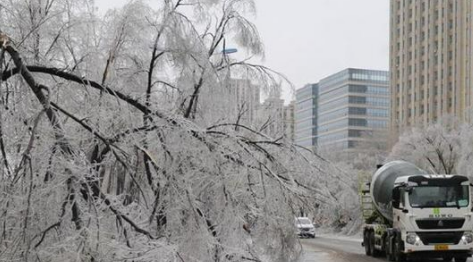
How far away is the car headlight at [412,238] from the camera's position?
2059 centimetres

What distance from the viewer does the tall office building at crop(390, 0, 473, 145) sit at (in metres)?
111

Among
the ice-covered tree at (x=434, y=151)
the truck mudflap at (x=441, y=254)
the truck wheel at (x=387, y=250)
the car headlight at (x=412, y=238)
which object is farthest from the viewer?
the ice-covered tree at (x=434, y=151)

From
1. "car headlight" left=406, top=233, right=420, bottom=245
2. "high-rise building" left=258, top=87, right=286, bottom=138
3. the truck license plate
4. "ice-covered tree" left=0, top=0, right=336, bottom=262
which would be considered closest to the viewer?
"ice-covered tree" left=0, top=0, right=336, bottom=262

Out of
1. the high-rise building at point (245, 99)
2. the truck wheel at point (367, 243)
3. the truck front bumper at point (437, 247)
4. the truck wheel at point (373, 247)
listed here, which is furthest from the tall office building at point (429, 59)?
the high-rise building at point (245, 99)

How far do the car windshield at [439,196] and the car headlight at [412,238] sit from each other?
871 mm

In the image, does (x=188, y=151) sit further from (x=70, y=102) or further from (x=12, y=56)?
(x=12, y=56)

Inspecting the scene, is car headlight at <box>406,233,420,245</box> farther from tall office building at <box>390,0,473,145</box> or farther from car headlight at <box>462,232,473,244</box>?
tall office building at <box>390,0,473,145</box>

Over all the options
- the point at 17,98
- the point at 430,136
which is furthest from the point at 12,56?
the point at 430,136

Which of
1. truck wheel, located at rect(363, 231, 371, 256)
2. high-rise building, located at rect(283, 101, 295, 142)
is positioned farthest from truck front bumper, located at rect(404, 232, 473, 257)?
high-rise building, located at rect(283, 101, 295, 142)

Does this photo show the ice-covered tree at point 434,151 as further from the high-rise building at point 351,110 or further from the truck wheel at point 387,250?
the high-rise building at point 351,110

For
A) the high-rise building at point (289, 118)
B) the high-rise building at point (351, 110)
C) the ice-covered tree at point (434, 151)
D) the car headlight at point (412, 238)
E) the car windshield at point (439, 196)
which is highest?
the high-rise building at point (351, 110)

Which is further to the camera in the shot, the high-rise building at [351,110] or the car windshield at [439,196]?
the high-rise building at [351,110]

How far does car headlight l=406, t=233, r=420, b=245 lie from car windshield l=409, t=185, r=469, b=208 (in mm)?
871

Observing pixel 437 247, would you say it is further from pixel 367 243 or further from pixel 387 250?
pixel 367 243
